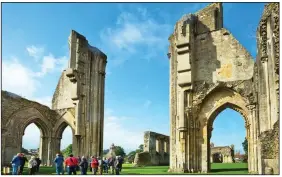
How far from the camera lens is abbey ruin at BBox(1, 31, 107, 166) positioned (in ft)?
69.6

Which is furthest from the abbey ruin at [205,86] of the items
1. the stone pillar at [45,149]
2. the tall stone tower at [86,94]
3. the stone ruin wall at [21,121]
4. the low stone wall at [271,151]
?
the stone pillar at [45,149]

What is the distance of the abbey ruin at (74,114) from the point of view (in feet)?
69.6

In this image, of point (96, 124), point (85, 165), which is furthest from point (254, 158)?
point (96, 124)

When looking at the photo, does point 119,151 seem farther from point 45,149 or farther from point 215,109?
point 215,109

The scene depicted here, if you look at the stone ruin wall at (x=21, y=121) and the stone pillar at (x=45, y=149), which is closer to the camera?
the stone ruin wall at (x=21, y=121)

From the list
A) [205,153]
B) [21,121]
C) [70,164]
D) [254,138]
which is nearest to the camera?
[70,164]

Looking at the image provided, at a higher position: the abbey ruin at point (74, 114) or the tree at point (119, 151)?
the abbey ruin at point (74, 114)

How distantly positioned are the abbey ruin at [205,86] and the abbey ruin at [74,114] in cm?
675

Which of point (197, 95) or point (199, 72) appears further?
point (199, 72)

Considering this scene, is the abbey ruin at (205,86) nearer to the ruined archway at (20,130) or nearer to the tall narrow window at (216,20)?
the tall narrow window at (216,20)

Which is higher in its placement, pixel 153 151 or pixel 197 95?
pixel 197 95

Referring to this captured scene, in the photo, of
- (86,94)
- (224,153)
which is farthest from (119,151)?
(86,94)

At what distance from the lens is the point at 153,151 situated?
2970cm

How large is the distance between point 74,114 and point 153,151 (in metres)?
8.97
